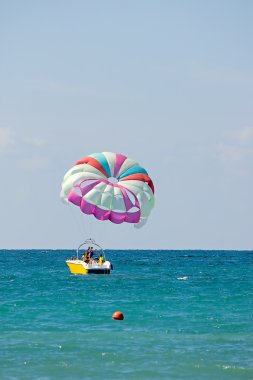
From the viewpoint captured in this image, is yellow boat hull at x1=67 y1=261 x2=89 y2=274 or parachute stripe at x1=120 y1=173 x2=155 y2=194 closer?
parachute stripe at x1=120 y1=173 x2=155 y2=194

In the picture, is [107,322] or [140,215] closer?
[107,322]

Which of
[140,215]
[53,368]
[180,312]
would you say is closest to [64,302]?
[180,312]

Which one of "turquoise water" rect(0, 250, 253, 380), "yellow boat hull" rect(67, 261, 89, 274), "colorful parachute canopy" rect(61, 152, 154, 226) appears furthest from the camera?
"yellow boat hull" rect(67, 261, 89, 274)

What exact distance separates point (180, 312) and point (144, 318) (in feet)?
9.49

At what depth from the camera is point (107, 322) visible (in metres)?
34.2

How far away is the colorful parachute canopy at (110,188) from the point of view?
5178cm

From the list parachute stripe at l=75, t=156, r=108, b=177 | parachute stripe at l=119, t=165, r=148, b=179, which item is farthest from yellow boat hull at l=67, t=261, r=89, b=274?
parachute stripe at l=119, t=165, r=148, b=179

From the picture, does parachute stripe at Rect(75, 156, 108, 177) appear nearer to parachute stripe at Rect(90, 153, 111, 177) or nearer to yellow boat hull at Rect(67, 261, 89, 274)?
parachute stripe at Rect(90, 153, 111, 177)

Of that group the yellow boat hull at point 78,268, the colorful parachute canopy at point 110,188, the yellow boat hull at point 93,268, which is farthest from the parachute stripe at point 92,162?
the yellow boat hull at point 78,268

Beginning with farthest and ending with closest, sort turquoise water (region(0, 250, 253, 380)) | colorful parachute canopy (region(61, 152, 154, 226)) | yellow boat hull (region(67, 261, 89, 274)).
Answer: yellow boat hull (region(67, 261, 89, 274)), colorful parachute canopy (region(61, 152, 154, 226)), turquoise water (region(0, 250, 253, 380))

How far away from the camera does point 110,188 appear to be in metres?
51.7

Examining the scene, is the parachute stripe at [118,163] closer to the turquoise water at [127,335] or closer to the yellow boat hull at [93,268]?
the turquoise water at [127,335]

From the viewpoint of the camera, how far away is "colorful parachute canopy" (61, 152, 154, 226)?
51.8 metres

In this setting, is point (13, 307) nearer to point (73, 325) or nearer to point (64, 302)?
point (64, 302)
